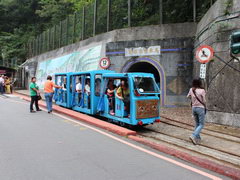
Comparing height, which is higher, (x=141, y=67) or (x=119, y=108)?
(x=141, y=67)

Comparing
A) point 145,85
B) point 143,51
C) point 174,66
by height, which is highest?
point 143,51

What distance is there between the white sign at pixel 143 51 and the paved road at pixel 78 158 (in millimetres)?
7737

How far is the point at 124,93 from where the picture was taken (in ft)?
25.7

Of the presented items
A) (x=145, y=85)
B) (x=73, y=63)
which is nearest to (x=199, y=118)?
(x=145, y=85)

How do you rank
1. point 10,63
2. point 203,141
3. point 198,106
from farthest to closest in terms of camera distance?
1. point 10,63
2. point 203,141
3. point 198,106

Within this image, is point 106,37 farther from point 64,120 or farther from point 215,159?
point 215,159

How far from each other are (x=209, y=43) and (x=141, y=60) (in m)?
4.74

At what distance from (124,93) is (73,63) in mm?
12514

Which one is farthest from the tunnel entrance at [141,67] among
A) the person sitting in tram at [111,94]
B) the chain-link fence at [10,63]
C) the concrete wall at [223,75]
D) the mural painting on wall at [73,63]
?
the chain-link fence at [10,63]

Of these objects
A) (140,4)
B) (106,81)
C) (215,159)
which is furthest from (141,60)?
(215,159)

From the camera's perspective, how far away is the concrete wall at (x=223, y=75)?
8.14m

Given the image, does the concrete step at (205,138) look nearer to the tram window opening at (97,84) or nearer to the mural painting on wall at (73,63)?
the tram window opening at (97,84)

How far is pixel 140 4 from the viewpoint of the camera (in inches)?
611

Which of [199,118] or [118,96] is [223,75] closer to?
Answer: [199,118]
